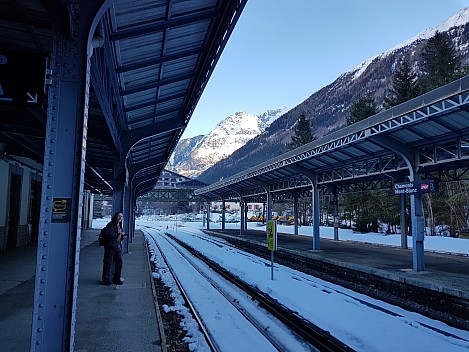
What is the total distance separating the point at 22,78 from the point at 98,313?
481 cm

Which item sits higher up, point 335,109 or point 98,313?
point 335,109

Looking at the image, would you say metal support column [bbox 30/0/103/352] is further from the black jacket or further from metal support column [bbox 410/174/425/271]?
metal support column [bbox 410/174/425/271]

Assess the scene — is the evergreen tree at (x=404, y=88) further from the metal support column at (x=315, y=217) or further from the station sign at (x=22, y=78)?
the station sign at (x=22, y=78)

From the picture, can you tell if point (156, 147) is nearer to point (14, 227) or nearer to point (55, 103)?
point (14, 227)

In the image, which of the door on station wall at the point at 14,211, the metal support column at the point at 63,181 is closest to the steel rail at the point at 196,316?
the metal support column at the point at 63,181

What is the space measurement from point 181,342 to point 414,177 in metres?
11.0

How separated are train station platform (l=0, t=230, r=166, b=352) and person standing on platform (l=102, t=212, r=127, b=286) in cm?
29

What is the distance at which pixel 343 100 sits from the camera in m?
184

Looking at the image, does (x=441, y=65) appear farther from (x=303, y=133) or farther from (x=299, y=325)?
(x=299, y=325)

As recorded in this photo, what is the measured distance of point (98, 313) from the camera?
22.3 feet

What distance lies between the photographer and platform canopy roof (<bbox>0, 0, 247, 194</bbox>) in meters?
5.19

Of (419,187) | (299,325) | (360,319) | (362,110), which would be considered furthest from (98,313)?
(362,110)

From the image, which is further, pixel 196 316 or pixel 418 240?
pixel 418 240

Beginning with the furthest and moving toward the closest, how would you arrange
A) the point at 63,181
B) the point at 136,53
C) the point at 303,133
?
the point at 303,133, the point at 136,53, the point at 63,181
